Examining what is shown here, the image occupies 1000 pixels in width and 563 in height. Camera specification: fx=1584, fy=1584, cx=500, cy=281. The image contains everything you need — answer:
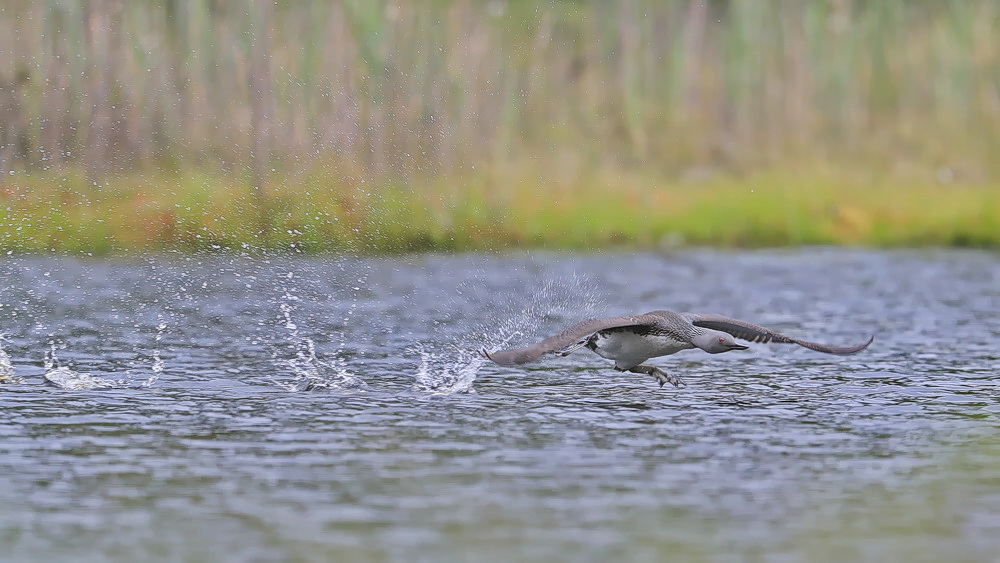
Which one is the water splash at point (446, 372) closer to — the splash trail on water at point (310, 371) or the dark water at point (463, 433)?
the dark water at point (463, 433)

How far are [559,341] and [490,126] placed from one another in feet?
41.3

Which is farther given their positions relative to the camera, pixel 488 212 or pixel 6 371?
pixel 488 212

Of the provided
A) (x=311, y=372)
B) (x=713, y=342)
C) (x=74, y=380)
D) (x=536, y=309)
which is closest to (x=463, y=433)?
(x=713, y=342)

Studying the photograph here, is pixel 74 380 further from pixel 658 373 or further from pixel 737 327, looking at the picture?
pixel 737 327

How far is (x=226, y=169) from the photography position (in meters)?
21.8

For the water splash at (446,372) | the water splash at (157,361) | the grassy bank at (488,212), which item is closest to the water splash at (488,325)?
the water splash at (446,372)

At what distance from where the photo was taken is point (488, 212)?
76.3 ft

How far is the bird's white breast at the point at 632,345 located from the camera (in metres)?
12.7

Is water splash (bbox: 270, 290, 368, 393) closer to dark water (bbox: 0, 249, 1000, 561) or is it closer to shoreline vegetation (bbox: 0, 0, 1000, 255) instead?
dark water (bbox: 0, 249, 1000, 561)

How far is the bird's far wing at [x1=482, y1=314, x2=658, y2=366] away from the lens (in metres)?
10.4

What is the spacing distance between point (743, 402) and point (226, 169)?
37.0 feet

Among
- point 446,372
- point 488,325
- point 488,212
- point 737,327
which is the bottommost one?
point 446,372

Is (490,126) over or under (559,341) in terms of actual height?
over

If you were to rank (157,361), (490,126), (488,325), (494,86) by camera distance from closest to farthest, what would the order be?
(157,361) < (488,325) < (490,126) < (494,86)
